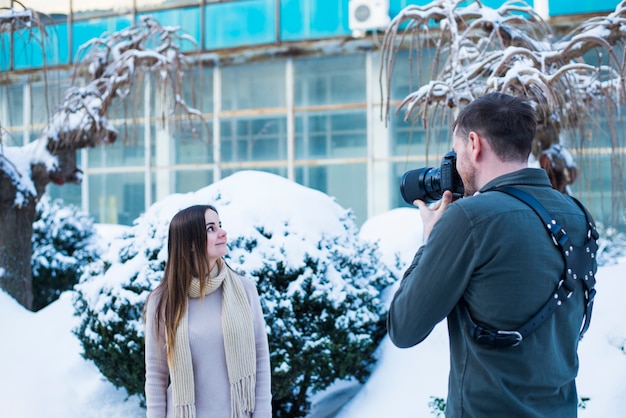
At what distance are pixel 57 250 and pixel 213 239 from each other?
6585 mm

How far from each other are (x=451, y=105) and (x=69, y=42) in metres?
10.4

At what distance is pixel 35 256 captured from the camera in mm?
8648

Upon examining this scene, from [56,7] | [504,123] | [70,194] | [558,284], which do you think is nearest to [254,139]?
[70,194]

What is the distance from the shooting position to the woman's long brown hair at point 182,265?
2.92 meters

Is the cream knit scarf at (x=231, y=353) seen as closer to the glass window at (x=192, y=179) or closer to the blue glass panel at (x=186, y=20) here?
the blue glass panel at (x=186, y=20)

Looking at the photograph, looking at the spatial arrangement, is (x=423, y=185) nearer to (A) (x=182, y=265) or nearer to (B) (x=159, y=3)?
(A) (x=182, y=265)

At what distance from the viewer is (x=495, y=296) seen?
1660 millimetres

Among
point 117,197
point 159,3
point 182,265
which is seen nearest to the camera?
point 182,265

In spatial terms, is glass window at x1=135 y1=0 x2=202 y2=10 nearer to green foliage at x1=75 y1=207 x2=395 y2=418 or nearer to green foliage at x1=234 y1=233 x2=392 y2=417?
green foliage at x1=75 y1=207 x2=395 y2=418

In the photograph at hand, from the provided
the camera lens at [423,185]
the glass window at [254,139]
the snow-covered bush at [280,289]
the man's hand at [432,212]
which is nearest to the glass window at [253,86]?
the glass window at [254,139]

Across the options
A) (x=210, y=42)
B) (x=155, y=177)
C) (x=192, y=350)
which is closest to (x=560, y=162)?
(x=192, y=350)

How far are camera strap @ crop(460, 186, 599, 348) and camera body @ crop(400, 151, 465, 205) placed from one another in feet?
0.74

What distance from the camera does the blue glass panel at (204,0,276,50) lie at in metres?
12.8

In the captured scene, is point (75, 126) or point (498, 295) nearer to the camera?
point (498, 295)
